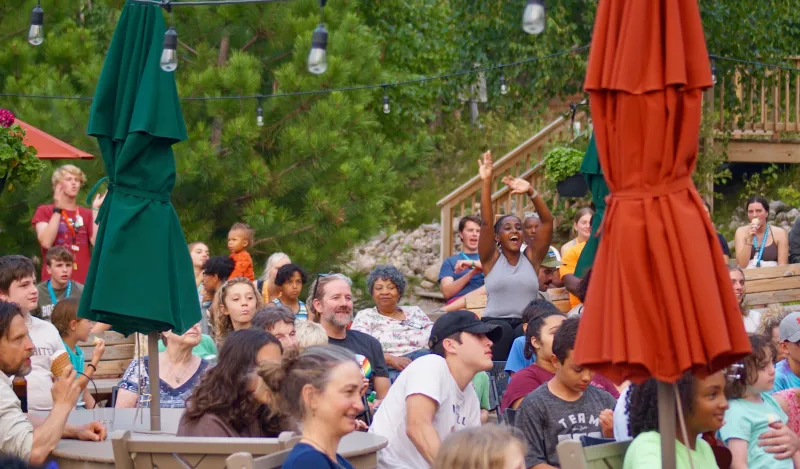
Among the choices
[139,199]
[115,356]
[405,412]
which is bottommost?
[115,356]

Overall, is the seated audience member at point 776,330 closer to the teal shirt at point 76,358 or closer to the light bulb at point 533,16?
the light bulb at point 533,16

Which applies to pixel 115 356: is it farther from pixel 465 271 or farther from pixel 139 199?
pixel 465 271

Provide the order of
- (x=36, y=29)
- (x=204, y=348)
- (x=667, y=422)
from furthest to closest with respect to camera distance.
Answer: (x=204, y=348), (x=36, y=29), (x=667, y=422)

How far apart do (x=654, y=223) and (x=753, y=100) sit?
1405 cm

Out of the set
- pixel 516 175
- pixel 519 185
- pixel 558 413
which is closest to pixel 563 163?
pixel 519 185

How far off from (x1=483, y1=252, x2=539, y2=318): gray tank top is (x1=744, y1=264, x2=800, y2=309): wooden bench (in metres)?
3.01

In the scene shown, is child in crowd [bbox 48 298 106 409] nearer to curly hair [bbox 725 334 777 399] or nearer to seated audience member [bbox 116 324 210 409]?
seated audience member [bbox 116 324 210 409]

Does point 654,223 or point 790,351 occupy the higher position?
point 654,223

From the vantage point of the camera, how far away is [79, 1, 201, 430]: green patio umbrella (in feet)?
17.3

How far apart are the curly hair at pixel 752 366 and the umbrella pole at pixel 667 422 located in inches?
45.7

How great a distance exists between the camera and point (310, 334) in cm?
666

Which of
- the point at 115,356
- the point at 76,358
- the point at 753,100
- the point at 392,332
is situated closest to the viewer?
the point at 76,358

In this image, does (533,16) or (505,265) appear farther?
(505,265)

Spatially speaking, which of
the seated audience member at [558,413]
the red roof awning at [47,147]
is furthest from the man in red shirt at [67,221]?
the seated audience member at [558,413]
